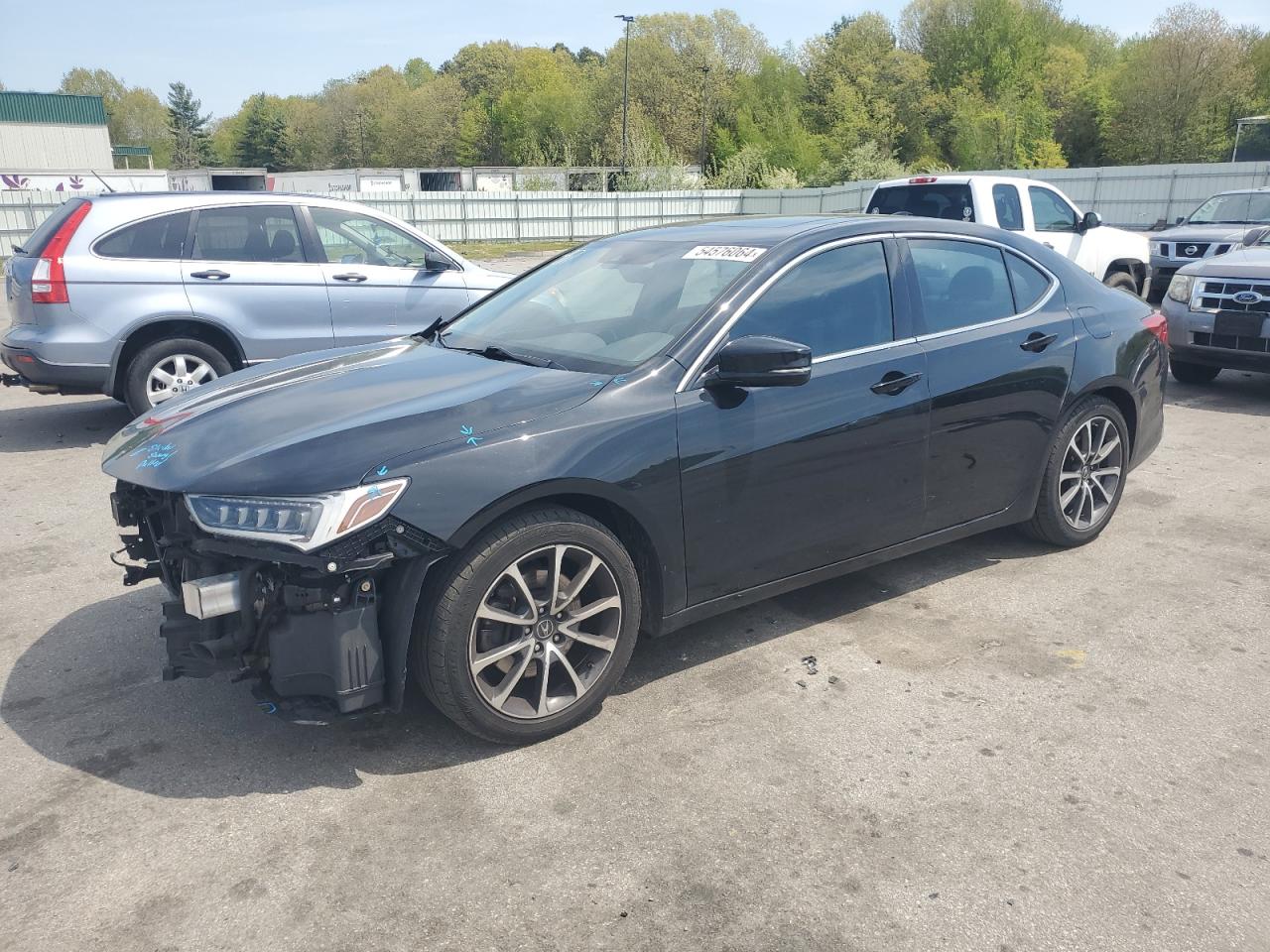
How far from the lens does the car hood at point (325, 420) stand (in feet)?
9.93

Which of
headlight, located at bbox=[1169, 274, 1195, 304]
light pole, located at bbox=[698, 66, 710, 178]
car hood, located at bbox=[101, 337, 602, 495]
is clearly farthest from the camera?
light pole, located at bbox=[698, 66, 710, 178]

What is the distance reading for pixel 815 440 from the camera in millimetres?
3814

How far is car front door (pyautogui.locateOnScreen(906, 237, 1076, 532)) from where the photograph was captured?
169 inches

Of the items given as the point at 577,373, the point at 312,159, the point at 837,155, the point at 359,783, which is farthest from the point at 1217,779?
the point at 312,159

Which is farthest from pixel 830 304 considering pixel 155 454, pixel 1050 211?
pixel 1050 211

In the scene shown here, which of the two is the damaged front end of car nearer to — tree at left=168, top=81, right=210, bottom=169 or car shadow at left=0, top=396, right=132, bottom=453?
car shadow at left=0, top=396, right=132, bottom=453

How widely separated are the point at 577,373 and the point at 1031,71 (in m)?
89.3

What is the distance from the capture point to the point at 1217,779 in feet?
10.3

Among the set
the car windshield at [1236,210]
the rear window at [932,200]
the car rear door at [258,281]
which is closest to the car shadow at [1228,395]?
the rear window at [932,200]

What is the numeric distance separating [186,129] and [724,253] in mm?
144658

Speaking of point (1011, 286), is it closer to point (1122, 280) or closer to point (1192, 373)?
point (1192, 373)

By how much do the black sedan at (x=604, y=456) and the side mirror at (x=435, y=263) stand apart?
356 centimetres

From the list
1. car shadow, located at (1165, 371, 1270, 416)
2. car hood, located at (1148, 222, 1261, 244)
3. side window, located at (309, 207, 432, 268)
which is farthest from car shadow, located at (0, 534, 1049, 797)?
car hood, located at (1148, 222, 1261, 244)

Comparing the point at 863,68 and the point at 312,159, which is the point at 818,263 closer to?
the point at 863,68
